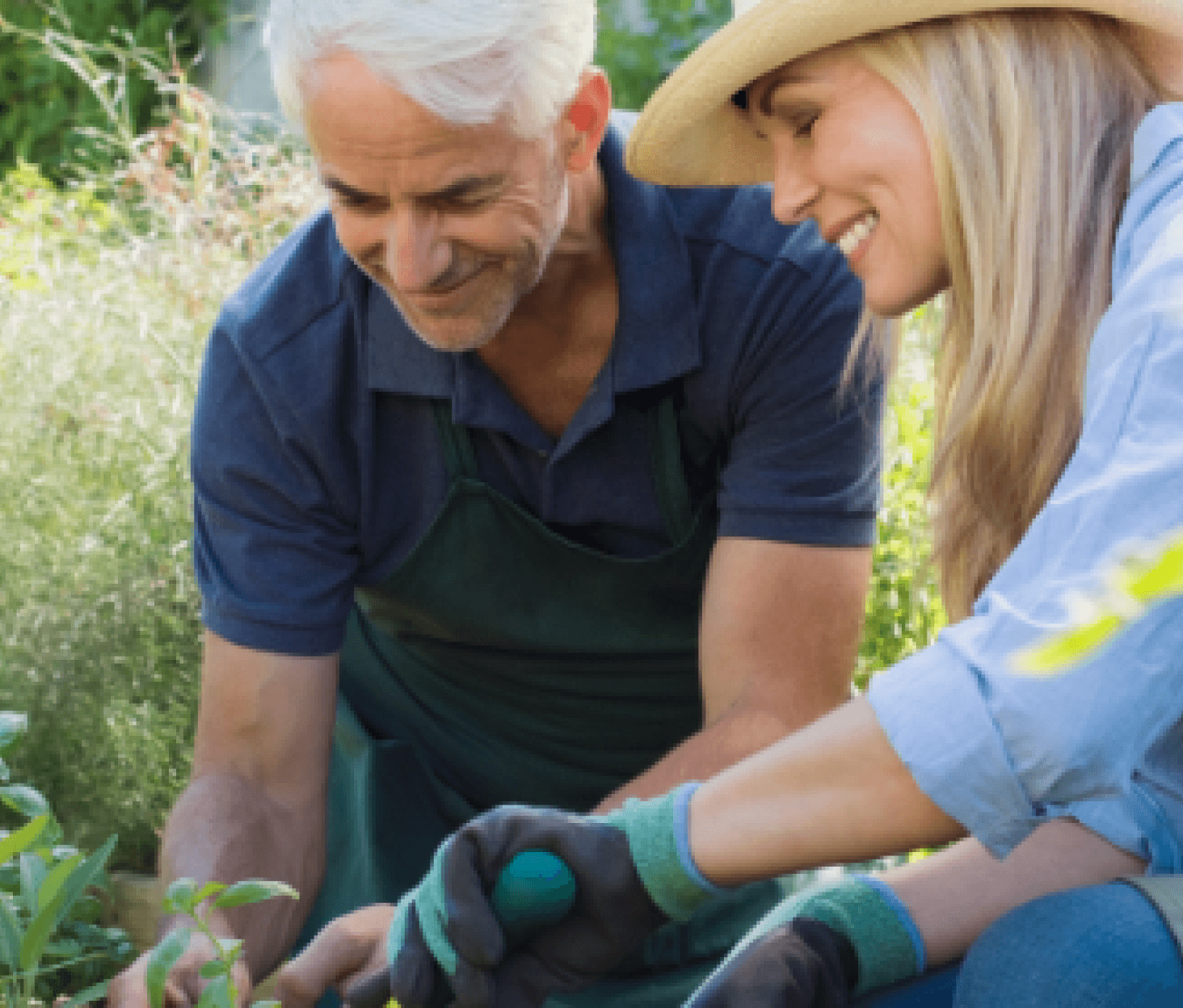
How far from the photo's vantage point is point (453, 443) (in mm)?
2182

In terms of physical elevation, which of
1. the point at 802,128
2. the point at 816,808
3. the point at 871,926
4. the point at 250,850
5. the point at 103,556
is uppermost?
the point at 802,128

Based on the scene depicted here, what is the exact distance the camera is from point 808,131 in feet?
5.46

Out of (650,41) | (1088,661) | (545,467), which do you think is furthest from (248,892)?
(650,41)

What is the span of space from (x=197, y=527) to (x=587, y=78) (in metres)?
0.80

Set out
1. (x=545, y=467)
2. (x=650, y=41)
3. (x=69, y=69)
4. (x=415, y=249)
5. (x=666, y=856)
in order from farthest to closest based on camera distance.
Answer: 1. (x=69, y=69)
2. (x=650, y=41)
3. (x=545, y=467)
4. (x=415, y=249)
5. (x=666, y=856)

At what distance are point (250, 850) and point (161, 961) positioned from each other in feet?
2.22

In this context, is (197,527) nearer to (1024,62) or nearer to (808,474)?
(808,474)

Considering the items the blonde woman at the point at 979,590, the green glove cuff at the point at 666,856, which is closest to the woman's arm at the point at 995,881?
the blonde woman at the point at 979,590

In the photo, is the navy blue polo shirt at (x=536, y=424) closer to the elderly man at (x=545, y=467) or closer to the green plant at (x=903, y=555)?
the elderly man at (x=545, y=467)

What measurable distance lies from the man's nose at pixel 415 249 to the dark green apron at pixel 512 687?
0.98ft

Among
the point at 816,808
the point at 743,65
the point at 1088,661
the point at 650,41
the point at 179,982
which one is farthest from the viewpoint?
the point at 650,41

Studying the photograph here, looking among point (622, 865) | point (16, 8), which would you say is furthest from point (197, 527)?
point (16, 8)

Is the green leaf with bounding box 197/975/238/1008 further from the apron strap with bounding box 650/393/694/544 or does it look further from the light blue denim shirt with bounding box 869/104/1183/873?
the apron strap with bounding box 650/393/694/544

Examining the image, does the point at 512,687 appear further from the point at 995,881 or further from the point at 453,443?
the point at 995,881
